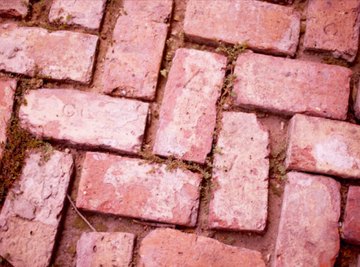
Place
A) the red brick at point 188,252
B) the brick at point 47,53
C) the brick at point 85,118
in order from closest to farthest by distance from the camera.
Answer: the red brick at point 188,252
the brick at point 85,118
the brick at point 47,53

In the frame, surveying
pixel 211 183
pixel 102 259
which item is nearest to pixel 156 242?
pixel 102 259

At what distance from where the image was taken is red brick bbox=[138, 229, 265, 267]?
5.23ft

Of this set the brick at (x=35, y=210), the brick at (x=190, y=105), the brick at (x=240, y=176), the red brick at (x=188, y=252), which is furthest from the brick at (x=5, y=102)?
the brick at (x=240, y=176)

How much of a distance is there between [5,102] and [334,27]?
1719mm

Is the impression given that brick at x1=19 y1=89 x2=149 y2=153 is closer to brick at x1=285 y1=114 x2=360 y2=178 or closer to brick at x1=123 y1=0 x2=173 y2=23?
brick at x1=123 y1=0 x2=173 y2=23

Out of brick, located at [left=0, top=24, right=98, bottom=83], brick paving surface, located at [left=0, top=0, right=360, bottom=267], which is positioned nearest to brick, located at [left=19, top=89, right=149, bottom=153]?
brick paving surface, located at [left=0, top=0, right=360, bottom=267]

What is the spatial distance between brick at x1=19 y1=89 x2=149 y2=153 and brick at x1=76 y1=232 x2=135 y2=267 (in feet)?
1.31

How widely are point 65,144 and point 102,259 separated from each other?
574 millimetres

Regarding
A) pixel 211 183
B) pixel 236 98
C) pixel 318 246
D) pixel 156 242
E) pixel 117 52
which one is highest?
pixel 117 52

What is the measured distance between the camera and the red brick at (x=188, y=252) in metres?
1.59

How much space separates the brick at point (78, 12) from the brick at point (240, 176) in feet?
2.82

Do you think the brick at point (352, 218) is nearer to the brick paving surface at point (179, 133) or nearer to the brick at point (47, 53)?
the brick paving surface at point (179, 133)

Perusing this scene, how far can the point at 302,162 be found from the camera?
1701mm

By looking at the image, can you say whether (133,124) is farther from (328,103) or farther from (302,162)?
(328,103)
